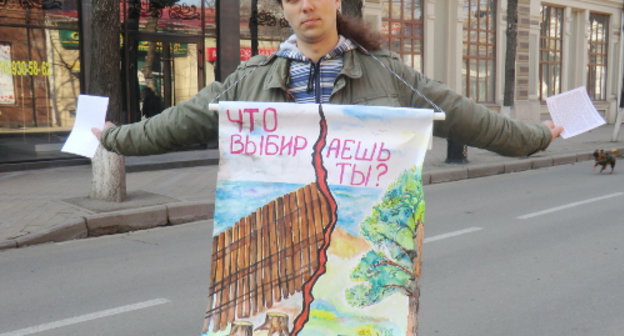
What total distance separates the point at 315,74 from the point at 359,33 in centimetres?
23

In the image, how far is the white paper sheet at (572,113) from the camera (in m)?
2.41

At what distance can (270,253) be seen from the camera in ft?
6.95

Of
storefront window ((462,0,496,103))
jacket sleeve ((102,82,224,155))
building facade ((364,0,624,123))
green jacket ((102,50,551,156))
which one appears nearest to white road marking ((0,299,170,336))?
jacket sleeve ((102,82,224,155))

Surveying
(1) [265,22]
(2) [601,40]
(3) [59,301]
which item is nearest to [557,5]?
(2) [601,40]

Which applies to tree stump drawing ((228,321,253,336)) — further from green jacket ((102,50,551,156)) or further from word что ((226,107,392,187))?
green jacket ((102,50,551,156))

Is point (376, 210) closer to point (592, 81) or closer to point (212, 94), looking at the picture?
point (212, 94)

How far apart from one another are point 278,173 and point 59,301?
12.9ft

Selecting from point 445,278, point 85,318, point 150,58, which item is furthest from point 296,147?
point 150,58

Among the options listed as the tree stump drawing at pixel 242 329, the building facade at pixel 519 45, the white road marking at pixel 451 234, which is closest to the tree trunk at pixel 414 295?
the tree stump drawing at pixel 242 329

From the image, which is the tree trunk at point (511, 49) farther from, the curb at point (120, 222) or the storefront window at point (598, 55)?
the storefront window at point (598, 55)

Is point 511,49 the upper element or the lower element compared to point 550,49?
lower

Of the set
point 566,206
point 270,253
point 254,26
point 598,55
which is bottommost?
point 566,206

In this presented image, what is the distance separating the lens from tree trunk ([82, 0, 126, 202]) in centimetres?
877

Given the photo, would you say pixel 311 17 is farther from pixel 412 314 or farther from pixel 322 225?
pixel 412 314
